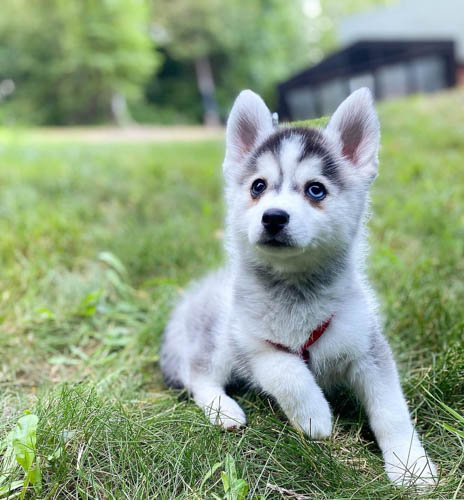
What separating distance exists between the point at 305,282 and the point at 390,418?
644 mm

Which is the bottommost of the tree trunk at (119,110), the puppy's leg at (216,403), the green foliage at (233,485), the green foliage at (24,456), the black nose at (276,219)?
the tree trunk at (119,110)

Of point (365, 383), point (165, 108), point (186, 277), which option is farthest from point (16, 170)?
point (165, 108)

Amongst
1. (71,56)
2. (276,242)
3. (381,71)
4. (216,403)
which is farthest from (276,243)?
(71,56)

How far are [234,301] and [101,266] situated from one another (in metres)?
2.08

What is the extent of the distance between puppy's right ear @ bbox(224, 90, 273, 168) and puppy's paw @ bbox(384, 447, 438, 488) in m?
1.43

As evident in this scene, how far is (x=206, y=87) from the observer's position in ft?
99.8

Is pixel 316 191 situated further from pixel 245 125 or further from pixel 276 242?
pixel 245 125

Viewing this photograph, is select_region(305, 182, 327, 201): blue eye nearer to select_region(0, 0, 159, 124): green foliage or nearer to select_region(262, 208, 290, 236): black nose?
select_region(262, 208, 290, 236): black nose

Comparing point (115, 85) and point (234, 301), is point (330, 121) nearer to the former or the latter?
point (234, 301)

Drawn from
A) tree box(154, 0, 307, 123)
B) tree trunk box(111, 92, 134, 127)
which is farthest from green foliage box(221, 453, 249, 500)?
tree trunk box(111, 92, 134, 127)

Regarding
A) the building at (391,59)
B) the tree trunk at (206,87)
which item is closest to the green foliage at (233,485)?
the building at (391,59)

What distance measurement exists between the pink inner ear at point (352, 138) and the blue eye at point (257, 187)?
436 millimetres

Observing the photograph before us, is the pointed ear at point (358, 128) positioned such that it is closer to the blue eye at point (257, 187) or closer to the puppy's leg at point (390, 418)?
the blue eye at point (257, 187)

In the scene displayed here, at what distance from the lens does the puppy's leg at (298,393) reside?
1967 mm
